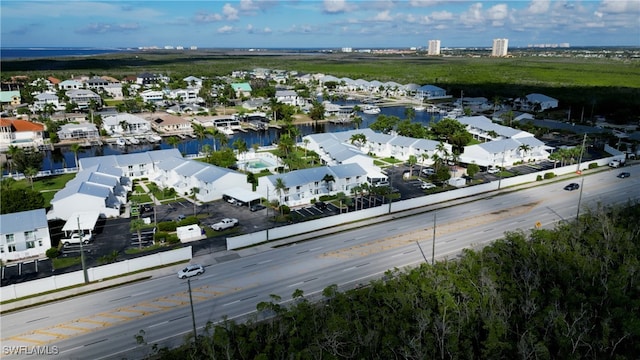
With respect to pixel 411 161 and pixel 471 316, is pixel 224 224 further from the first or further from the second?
pixel 411 161

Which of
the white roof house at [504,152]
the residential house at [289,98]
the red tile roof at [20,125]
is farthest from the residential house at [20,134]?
the white roof house at [504,152]

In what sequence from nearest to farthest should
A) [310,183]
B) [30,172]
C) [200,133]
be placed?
1. [310,183]
2. [30,172]
3. [200,133]

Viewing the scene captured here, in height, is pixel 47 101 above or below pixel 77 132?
above

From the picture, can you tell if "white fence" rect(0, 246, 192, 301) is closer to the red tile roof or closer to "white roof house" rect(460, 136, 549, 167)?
"white roof house" rect(460, 136, 549, 167)

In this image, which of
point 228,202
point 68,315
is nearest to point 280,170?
point 228,202

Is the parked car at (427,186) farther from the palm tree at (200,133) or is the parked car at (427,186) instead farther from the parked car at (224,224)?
the palm tree at (200,133)

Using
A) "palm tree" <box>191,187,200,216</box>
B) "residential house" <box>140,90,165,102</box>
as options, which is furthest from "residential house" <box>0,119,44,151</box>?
"palm tree" <box>191,187,200,216</box>

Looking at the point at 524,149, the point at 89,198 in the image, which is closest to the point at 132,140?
the point at 89,198
